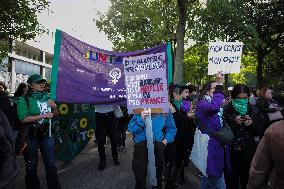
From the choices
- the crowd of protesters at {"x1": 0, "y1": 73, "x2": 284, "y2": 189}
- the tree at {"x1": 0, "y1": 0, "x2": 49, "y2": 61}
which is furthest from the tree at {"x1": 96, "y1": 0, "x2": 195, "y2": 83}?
the crowd of protesters at {"x1": 0, "y1": 73, "x2": 284, "y2": 189}

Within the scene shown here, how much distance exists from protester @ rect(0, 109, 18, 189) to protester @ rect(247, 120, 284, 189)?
155 cm

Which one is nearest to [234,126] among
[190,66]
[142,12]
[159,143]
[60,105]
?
[159,143]

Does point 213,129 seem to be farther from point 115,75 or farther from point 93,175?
point 115,75

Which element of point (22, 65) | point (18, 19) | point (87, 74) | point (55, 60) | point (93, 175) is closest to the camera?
point (55, 60)

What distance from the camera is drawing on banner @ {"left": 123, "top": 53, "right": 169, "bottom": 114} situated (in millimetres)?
5223

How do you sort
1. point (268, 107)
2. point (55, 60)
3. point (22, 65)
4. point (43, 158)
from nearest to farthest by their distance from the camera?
point (43, 158) < point (268, 107) < point (55, 60) < point (22, 65)

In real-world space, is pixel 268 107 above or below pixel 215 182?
above

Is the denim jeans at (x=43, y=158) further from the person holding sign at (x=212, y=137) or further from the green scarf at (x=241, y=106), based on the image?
the green scarf at (x=241, y=106)

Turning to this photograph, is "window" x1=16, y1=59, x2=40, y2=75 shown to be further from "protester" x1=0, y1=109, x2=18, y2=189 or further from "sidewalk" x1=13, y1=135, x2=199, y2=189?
"protester" x1=0, y1=109, x2=18, y2=189

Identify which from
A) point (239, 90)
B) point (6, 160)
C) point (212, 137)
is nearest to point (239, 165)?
Answer: point (212, 137)

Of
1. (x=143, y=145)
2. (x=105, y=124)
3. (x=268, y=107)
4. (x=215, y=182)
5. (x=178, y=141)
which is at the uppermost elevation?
(x=268, y=107)

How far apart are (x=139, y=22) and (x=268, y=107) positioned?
21821 millimetres

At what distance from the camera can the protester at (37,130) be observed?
574 cm

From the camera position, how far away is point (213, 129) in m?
5.27
